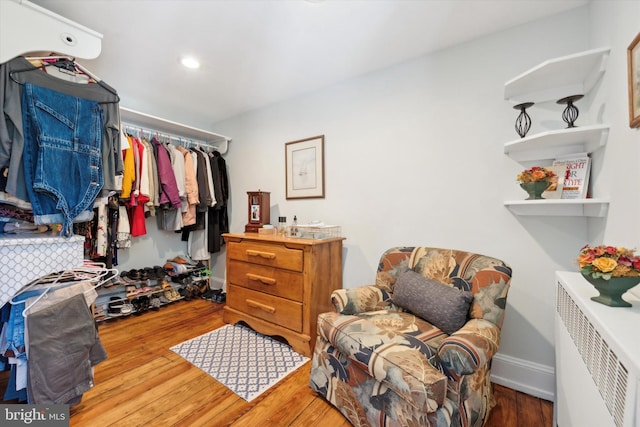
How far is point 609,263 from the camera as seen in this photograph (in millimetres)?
818

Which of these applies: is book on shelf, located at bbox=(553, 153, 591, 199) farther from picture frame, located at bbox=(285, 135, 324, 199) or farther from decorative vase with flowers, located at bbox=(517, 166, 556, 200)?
picture frame, located at bbox=(285, 135, 324, 199)

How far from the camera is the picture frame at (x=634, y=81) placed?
0.97 meters

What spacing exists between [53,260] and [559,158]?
2.82 metres

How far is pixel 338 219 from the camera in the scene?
2.42m

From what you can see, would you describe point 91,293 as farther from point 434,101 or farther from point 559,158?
point 559,158

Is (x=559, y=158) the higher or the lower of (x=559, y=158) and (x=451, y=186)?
the higher

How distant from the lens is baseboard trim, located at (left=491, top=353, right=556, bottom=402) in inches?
62.1

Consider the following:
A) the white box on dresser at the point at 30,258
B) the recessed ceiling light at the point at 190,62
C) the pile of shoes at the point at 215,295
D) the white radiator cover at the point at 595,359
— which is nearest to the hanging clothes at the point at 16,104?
the white box on dresser at the point at 30,258

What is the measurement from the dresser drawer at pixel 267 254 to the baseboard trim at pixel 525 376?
1.49 meters

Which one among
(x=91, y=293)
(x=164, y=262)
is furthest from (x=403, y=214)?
(x=164, y=262)

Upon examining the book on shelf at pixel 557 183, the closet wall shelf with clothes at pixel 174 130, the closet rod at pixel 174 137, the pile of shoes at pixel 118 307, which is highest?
the closet wall shelf with clothes at pixel 174 130

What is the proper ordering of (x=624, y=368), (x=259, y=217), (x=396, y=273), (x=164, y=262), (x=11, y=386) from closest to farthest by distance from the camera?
(x=624, y=368)
(x=11, y=386)
(x=396, y=273)
(x=259, y=217)
(x=164, y=262)

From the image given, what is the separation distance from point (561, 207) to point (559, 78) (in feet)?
2.39

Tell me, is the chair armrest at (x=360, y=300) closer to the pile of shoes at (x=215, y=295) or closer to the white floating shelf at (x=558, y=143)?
the white floating shelf at (x=558, y=143)
